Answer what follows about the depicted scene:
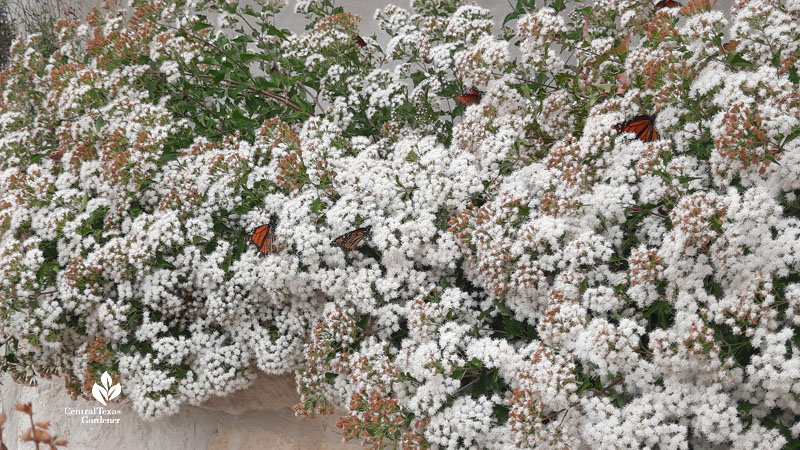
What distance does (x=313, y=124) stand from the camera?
4219 millimetres

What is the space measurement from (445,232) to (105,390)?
226 cm

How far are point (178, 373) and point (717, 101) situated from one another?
3.22m

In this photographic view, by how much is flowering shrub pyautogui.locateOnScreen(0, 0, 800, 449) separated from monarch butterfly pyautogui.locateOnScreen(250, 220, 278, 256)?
46 millimetres

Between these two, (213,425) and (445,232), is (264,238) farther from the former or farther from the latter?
(213,425)

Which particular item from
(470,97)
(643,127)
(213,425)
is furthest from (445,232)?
(213,425)

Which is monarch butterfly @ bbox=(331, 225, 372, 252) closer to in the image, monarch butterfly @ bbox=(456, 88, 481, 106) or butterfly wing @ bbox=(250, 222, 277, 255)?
butterfly wing @ bbox=(250, 222, 277, 255)

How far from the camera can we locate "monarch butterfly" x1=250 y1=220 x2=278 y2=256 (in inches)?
146

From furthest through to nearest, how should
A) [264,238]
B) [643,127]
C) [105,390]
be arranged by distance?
1. [105,390]
2. [264,238]
3. [643,127]

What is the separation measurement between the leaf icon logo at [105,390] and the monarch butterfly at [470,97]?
2790 mm

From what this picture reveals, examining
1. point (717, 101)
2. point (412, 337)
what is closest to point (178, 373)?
point (412, 337)

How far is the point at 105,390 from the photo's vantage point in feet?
13.1

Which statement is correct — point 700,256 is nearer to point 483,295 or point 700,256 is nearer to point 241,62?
point 483,295

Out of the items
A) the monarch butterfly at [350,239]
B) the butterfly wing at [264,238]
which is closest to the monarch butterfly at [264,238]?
the butterfly wing at [264,238]

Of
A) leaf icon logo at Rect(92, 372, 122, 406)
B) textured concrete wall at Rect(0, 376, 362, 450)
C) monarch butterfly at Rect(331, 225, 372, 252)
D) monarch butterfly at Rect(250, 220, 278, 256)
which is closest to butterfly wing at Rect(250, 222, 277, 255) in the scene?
monarch butterfly at Rect(250, 220, 278, 256)
